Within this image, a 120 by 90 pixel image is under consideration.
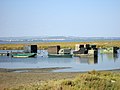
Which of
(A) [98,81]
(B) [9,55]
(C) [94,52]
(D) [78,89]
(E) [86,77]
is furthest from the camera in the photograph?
(B) [9,55]

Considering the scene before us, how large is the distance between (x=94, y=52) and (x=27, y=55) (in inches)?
550

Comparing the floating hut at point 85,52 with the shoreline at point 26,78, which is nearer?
the shoreline at point 26,78

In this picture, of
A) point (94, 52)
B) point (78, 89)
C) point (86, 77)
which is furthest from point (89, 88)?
point (94, 52)

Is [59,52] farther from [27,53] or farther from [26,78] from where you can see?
[26,78]

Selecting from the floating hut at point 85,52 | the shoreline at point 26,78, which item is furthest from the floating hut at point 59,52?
the shoreline at point 26,78

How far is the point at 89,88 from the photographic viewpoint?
16.8 meters

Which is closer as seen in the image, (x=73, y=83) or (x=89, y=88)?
(x=89, y=88)

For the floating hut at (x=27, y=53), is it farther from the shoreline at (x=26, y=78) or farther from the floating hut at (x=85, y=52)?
the shoreline at (x=26, y=78)

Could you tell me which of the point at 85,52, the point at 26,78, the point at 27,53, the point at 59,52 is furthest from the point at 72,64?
the point at 27,53

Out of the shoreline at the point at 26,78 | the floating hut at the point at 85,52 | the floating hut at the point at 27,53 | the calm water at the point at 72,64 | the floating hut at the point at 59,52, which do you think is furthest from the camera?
the floating hut at the point at 27,53

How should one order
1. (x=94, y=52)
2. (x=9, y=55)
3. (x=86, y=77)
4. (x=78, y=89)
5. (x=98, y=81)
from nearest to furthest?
(x=78, y=89) → (x=98, y=81) → (x=86, y=77) → (x=94, y=52) → (x=9, y=55)

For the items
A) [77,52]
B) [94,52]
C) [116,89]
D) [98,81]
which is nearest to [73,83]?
[98,81]

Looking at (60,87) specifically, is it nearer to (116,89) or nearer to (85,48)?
(116,89)

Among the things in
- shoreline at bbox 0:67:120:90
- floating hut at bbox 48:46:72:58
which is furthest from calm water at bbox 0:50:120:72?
floating hut at bbox 48:46:72:58
